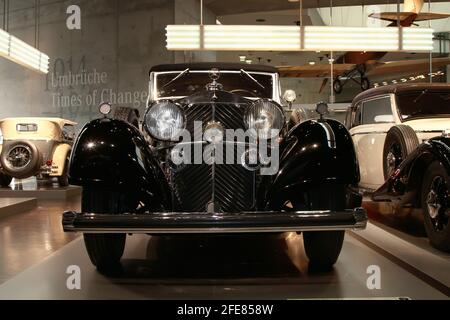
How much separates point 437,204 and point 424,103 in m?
2.32

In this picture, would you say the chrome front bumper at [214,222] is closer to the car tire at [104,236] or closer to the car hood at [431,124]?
the car tire at [104,236]

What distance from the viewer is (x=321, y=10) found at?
35.4 feet

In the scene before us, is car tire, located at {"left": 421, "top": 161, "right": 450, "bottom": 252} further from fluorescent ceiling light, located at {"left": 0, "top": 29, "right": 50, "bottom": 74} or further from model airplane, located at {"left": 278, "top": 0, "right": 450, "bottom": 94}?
model airplane, located at {"left": 278, "top": 0, "right": 450, "bottom": 94}

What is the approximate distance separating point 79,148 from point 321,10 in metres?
9.13

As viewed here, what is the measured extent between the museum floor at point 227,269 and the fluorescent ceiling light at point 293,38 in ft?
11.4

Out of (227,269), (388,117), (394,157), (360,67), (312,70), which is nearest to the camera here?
(227,269)

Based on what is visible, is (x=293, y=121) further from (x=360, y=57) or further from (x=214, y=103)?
(x=360, y=57)

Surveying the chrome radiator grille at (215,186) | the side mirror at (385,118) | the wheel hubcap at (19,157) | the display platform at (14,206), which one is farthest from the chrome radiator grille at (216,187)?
the wheel hubcap at (19,157)

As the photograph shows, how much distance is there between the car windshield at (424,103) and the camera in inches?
214

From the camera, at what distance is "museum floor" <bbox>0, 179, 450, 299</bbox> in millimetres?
2631

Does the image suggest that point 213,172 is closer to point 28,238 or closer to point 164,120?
point 164,120

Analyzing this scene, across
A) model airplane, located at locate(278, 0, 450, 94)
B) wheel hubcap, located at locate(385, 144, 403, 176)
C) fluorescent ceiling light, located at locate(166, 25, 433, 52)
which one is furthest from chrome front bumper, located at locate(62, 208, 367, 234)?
model airplane, located at locate(278, 0, 450, 94)

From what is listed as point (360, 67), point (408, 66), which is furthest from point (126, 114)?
point (408, 66)

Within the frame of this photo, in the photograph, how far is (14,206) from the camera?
19.5 ft
